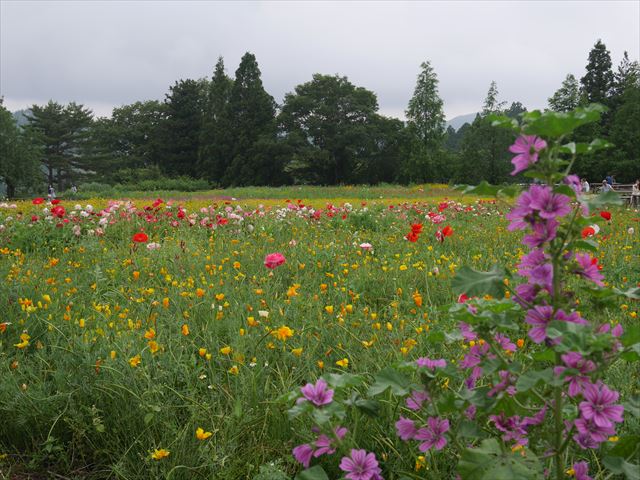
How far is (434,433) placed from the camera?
4.08 ft

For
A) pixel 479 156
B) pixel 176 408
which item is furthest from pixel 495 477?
pixel 479 156

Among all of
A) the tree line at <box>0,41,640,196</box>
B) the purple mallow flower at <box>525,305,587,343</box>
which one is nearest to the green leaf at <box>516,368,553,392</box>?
the purple mallow flower at <box>525,305,587,343</box>

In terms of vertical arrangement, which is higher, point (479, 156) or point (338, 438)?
point (479, 156)

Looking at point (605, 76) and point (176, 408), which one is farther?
point (605, 76)

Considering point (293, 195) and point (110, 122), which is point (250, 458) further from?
point (110, 122)

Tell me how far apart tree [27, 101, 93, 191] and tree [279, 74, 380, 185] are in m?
27.3

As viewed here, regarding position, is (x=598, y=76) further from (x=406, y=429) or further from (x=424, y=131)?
(x=406, y=429)

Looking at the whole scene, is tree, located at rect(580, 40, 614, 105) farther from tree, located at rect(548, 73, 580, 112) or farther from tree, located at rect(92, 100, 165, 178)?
tree, located at rect(92, 100, 165, 178)

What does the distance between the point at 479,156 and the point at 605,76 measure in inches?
Answer: 479

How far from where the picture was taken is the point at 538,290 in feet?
3.84

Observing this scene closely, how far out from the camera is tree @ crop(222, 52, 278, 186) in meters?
41.2

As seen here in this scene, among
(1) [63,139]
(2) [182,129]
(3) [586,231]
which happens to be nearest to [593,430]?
(3) [586,231]

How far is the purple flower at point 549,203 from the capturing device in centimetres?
105

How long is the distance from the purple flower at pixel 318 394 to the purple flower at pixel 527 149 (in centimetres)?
68
